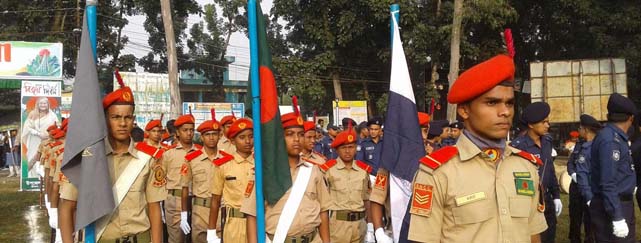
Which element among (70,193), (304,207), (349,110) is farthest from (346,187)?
(349,110)

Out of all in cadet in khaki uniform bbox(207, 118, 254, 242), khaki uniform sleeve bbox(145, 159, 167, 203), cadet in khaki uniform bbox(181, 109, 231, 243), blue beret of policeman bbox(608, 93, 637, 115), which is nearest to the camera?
khaki uniform sleeve bbox(145, 159, 167, 203)

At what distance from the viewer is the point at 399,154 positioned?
191 inches

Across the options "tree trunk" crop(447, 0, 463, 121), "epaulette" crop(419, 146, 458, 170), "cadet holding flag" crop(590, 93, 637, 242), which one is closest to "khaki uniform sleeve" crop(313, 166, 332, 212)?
"epaulette" crop(419, 146, 458, 170)

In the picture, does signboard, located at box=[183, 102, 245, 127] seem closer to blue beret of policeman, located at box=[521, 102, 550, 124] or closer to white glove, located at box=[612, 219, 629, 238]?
blue beret of policeman, located at box=[521, 102, 550, 124]

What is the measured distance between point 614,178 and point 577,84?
14.1m

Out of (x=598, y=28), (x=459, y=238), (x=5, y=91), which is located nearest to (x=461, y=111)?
(x=459, y=238)

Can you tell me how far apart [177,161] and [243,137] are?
2.62m

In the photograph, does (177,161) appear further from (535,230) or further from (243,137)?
(535,230)

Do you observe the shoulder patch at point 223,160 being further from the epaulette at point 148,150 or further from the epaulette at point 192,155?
the epaulette at point 192,155

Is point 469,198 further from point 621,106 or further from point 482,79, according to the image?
→ point 621,106

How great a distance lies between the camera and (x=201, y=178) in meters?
7.51

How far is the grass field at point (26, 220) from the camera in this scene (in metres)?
10.2

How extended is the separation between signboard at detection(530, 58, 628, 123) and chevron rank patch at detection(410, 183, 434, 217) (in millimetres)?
16645

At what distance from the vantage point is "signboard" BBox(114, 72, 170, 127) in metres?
23.8
